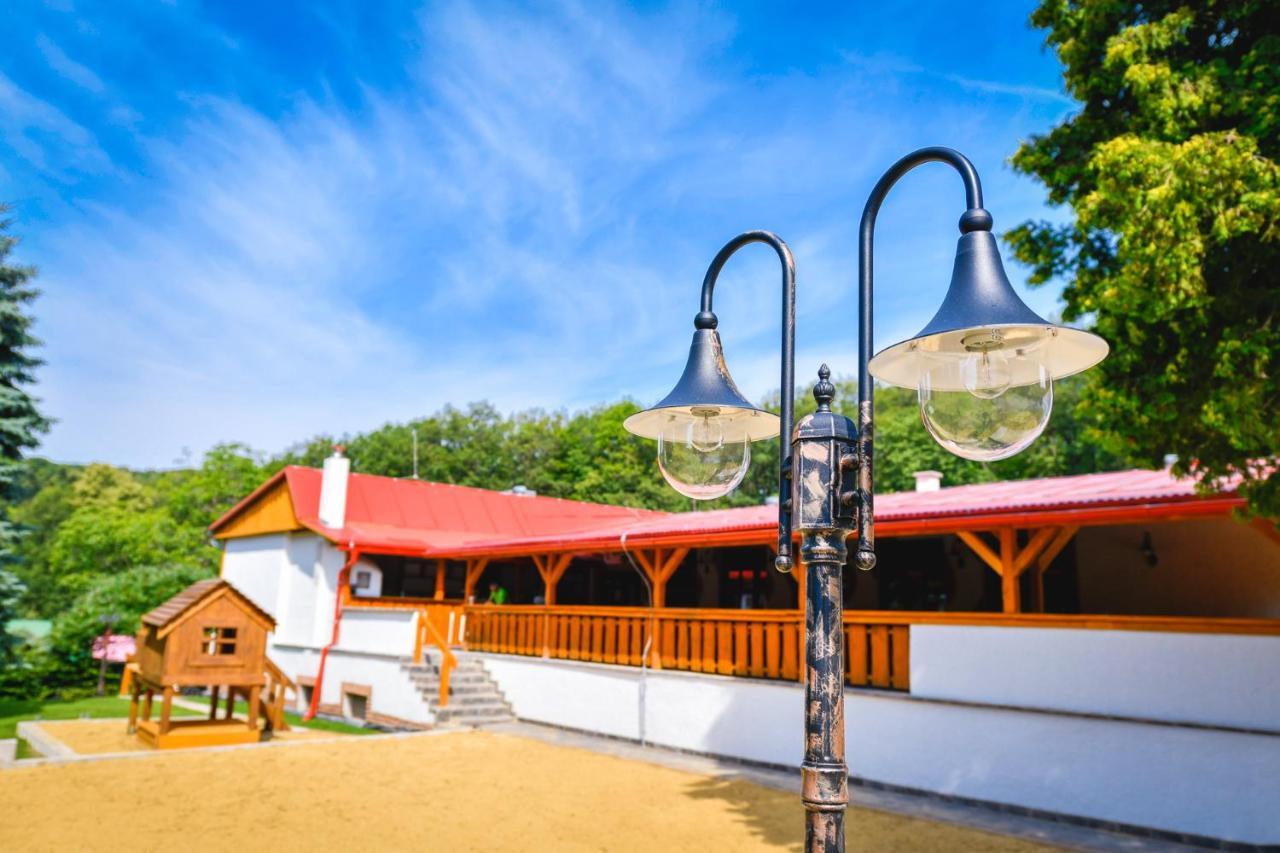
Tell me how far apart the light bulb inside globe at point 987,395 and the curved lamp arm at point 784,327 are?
1.63 ft

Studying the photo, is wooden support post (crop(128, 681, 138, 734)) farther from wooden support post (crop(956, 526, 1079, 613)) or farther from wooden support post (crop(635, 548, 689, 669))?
wooden support post (crop(956, 526, 1079, 613))

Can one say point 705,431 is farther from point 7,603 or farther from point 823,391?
point 7,603

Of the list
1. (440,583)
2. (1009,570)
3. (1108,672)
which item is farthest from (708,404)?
(440,583)

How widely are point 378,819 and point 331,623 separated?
10.9 metres

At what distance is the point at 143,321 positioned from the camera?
1745cm

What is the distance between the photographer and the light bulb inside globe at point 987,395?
241cm

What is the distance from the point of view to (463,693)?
14.6 meters

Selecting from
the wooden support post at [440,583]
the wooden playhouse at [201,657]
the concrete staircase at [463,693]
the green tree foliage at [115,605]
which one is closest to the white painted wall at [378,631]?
the concrete staircase at [463,693]

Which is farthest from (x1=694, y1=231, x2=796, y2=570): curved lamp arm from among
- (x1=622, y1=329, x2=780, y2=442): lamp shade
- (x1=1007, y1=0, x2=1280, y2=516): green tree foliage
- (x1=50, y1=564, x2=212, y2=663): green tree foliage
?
(x1=50, y1=564, x2=212, y2=663): green tree foliage

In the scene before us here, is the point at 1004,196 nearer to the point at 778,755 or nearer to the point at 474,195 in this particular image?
the point at 778,755

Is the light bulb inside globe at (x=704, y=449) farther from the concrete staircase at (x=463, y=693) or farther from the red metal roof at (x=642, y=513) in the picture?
the concrete staircase at (x=463, y=693)

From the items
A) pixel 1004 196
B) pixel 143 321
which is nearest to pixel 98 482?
pixel 143 321

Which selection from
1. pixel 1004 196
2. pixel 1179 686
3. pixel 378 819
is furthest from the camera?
pixel 1004 196

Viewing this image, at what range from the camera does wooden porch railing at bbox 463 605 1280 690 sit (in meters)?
8.38
